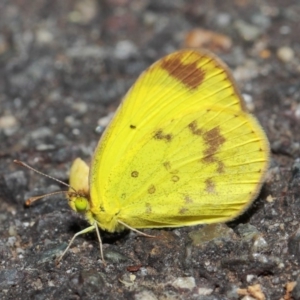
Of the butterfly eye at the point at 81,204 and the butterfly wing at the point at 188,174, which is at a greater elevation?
the butterfly wing at the point at 188,174

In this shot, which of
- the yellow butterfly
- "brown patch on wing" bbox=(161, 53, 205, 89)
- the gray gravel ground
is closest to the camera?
the gray gravel ground

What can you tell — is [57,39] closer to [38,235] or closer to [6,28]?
[6,28]

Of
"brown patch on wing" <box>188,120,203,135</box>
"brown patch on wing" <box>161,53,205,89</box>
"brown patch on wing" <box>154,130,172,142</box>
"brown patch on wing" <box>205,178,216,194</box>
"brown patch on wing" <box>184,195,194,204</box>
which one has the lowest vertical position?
"brown patch on wing" <box>184,195,194,204</box>

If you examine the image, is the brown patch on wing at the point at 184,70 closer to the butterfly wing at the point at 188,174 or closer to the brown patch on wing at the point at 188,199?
the butterfly wing at the point at 188,174

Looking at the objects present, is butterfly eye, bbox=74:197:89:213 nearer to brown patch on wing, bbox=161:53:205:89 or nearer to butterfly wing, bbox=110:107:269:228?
butterfly wing, bbox=110:107:269:228

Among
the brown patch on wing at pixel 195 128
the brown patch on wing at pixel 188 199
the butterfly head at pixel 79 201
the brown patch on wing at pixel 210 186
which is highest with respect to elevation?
the brown patch on wing at pixel 195 128

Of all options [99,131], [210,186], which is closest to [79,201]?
[210,186]

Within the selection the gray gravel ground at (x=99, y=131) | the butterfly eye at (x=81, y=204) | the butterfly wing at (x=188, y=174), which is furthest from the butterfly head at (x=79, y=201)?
the gray gravel ground at (x=99, y=131)

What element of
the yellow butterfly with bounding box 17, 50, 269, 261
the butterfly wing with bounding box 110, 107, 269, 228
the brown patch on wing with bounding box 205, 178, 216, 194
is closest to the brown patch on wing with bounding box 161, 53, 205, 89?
the yellow butterfly with bounding box 17, 50, 269, 261
